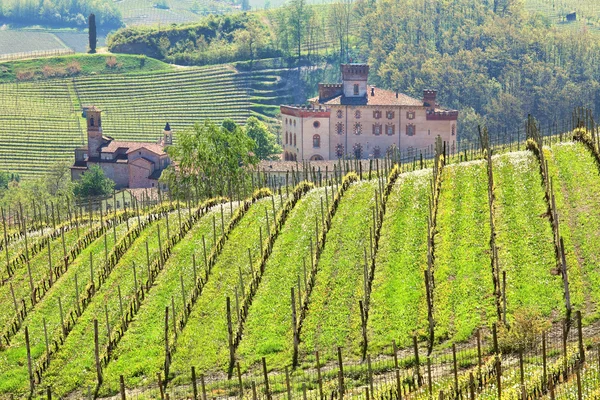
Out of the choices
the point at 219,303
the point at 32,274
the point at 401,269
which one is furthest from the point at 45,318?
the point at 401,269

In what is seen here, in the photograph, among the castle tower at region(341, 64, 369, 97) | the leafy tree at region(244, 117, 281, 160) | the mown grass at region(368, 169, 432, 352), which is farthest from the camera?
the leafy tree at region(244, 117, 281, 160)

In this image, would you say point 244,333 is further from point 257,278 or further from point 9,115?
point 9,115

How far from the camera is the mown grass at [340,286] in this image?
52594 mm

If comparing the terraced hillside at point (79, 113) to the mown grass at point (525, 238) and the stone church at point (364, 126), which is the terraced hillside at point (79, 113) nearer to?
the stone church at point (364, 126)

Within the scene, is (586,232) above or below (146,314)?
above

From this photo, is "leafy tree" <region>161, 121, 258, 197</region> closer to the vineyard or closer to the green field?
the vineyard

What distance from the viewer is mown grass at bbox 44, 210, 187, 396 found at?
178ft

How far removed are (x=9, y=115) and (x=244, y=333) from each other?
135550mm

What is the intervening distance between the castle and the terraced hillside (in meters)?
11.2

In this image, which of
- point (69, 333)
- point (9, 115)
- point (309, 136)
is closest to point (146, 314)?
point (69, 333)

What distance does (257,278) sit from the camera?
59719 mm

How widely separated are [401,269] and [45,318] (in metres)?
16.7

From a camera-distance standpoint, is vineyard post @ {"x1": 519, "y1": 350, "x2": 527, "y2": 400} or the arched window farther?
the arched window

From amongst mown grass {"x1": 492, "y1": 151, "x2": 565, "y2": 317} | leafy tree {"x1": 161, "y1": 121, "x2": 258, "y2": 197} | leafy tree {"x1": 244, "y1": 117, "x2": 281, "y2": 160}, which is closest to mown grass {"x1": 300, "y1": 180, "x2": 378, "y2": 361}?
mown grass {"x1": 492, "y1": 151, "x2": 565, "y2": 317}
